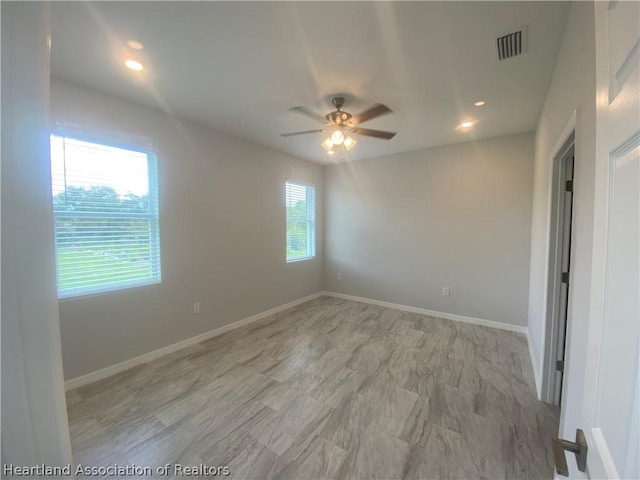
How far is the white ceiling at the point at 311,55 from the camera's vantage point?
59.0 inches

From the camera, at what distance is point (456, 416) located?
6.40 feet

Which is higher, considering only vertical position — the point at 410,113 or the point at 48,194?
the point at 410,113

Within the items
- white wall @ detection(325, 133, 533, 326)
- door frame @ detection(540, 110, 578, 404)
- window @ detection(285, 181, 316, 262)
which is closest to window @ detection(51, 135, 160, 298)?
window @ detection(285, 181, 316, 262)

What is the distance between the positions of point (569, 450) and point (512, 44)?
222 cm

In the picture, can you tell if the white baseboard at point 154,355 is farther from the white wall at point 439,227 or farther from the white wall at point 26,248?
the white wall at point 26,248

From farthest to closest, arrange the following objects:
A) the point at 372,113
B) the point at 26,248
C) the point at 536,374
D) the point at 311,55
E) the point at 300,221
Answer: the point at 300,221 → the point at 536,374 → the point at 372,113 → the point at 311,55 → the point at 26,248

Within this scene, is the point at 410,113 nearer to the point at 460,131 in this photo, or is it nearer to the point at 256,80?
the point at 460,131

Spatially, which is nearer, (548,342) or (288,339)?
(548,342)

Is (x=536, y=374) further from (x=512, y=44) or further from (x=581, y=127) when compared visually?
(x=512, y=44)

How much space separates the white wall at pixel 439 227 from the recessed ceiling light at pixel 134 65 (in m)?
3.41

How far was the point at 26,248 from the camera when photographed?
0.39 metres

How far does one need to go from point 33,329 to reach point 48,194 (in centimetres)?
21

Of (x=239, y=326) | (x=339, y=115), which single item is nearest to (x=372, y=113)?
(x=339, y=115)

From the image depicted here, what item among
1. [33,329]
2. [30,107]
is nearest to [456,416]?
[33,329]
